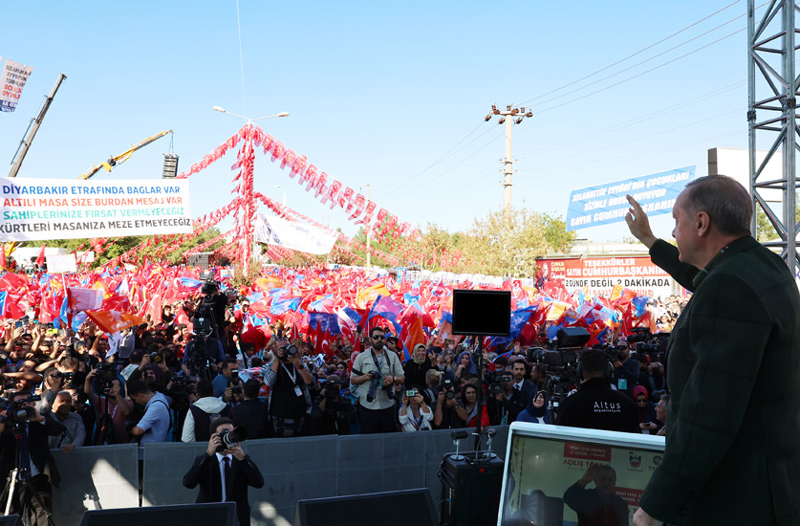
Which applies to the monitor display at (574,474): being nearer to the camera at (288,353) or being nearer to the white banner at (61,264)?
the camera at (288,353)

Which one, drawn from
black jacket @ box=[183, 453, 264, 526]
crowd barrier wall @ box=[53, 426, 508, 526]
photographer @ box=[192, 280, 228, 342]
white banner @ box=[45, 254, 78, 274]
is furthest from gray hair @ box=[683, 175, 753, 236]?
white banner @ box=[45, 254, 78, 274]

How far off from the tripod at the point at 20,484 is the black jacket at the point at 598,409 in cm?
421

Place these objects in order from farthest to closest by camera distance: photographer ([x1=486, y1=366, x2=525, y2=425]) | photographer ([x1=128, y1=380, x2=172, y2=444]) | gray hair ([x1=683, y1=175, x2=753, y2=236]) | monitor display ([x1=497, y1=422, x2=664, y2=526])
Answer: photographer ([x1=486, y1=366, x2=525, y2=425])
photographer ([x1=128, y1=380, x2=172, y2=444])
monitor display ([x1=497, y1=422, x2=664, y2=526])
gray hair ([x1=683, y1=175, x2=753, y2=236])

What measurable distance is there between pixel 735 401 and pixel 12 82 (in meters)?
26.9

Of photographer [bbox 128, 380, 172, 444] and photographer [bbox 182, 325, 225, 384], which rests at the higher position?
photographer [bbox 182, 325, 225, 384]

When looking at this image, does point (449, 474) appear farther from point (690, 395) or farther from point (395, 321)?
point (395, 321)

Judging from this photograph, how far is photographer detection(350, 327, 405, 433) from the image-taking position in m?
7.50

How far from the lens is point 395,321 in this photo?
13.1 metres

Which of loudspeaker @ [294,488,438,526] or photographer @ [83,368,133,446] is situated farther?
photographer @ [83,368,133,446]

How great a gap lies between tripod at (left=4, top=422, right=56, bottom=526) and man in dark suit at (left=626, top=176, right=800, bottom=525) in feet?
17.6

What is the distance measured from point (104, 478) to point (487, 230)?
108 feet

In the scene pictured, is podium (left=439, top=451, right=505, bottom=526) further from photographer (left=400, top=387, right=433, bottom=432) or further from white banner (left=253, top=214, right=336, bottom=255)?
white banner (left=253, top=214, right=336, bottom=255)

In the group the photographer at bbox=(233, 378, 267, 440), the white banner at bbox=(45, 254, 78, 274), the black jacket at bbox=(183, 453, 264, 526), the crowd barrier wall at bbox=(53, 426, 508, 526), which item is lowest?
the crowd barrier wall at bbox=(53, 426, 508, 526)

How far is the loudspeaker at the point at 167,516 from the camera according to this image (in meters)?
2.71
